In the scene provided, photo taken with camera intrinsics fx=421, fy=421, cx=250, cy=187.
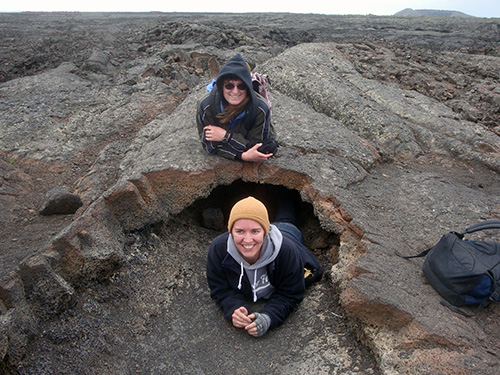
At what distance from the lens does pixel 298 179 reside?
4059 mm

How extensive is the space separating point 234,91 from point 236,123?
15.1 inches

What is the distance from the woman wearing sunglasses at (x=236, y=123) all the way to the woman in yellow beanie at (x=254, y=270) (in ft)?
3.61

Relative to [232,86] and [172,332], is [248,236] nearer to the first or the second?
[172,332]

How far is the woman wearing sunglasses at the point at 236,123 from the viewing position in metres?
3.73

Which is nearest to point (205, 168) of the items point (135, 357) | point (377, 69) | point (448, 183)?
point (135, 357)

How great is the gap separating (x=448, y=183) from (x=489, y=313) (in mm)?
2129

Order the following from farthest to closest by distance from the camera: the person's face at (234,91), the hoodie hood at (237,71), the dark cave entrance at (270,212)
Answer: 1. the dark cave entrance at (270,212)
2. the person's face at (234,91)
3. the hoodie hood at (237,71)

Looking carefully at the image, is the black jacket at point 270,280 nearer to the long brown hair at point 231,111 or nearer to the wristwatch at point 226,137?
the wristwatch at point 226,137

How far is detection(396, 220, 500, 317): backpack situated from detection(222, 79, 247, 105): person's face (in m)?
1.99

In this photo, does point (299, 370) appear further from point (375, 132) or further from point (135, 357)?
point (375, 132)

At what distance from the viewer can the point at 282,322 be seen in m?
3.02

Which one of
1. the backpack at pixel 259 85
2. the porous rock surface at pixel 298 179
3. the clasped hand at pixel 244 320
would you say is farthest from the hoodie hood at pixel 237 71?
the clasped hand at pixel 244 320

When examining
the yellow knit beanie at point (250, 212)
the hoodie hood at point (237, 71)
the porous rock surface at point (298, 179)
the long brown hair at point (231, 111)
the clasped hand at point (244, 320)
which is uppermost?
the hoodie hood at point (237, 71)

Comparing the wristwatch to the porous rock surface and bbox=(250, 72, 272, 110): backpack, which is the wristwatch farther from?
bbox=(250, 72, 272, 110): backpack
